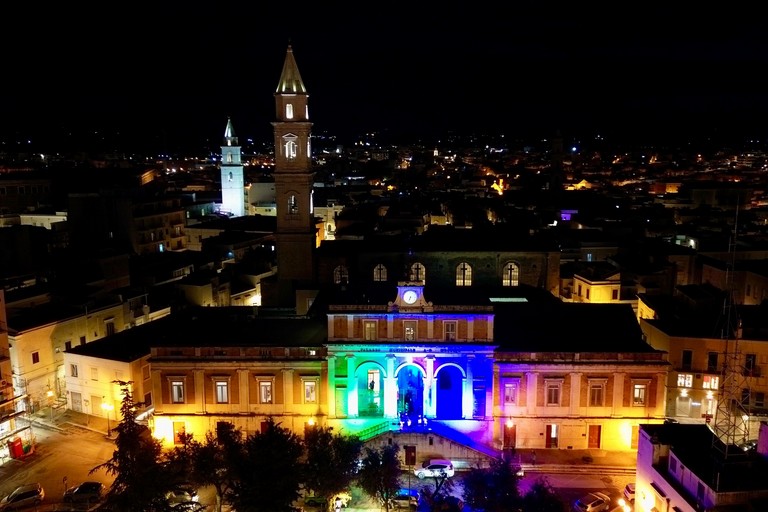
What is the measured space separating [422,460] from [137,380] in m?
19.2

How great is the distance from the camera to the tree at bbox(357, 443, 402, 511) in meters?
33.3

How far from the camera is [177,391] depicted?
41719mm

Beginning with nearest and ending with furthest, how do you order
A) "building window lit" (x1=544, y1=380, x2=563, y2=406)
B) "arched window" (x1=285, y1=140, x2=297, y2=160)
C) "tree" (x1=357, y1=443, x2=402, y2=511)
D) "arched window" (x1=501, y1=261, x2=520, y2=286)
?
"tree" (x1=357, y1=443, x2=402, y2=511) < "building window lit" (x1=544, y1=380, x2=563, y2=406) < "arched window" (x1=285, y1=140, x2=297, y2=160) < "arched window" (x1=501, y1=261, x2=520, y2=286)

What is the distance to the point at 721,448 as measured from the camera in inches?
1095

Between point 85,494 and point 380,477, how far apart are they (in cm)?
1564

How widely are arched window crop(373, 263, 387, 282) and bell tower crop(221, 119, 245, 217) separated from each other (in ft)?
196

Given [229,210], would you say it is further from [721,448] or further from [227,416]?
[721,448]

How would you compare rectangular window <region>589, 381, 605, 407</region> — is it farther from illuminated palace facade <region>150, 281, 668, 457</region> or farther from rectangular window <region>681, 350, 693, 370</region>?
rectangular window <region>681, 350, 693, 370</region>

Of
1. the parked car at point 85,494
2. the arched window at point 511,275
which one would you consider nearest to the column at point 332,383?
the parked car at point 85,494

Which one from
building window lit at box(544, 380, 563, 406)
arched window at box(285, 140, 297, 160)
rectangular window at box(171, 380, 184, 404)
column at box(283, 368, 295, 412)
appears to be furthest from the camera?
arched window at box(285, 140, 297, 160)

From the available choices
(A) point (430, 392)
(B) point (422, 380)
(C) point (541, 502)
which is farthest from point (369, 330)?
(C) point (541, 502)

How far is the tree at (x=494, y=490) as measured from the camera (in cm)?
3106

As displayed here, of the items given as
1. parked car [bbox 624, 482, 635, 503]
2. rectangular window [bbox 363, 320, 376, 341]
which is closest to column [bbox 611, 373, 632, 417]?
parked car [bbox 624, 482, 635, 503]

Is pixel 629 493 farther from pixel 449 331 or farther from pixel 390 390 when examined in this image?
pixel 390 390
